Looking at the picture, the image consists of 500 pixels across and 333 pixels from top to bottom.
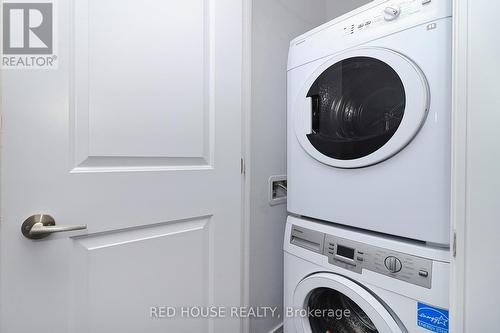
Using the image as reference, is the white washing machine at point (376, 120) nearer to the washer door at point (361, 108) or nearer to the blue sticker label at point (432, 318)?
the washer door at point (361, 108)

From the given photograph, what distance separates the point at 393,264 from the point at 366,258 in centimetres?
8

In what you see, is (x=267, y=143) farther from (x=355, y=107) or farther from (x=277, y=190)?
(x=355, y=107)

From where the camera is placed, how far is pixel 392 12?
769 millimetres

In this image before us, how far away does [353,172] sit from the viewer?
87cm

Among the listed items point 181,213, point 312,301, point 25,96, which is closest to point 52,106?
point 25,96

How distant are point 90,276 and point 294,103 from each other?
959 mm

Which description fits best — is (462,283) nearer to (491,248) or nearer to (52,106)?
(491,248)

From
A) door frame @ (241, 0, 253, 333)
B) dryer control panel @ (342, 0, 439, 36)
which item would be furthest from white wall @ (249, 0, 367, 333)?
dryer control panel @ (342, 0, 439, 36)

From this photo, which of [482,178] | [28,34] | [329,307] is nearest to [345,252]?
[329,307]

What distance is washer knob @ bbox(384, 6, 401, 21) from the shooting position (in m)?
0.77

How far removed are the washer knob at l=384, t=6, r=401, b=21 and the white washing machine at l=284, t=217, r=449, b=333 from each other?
710 millimetres

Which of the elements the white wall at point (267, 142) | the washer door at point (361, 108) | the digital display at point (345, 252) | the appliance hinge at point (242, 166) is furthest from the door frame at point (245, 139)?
the digital display at point (345, 252)

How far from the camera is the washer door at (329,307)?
881 millimetres

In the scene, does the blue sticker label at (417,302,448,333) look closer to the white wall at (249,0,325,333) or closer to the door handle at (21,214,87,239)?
the white wall at (249,0,325,333)
